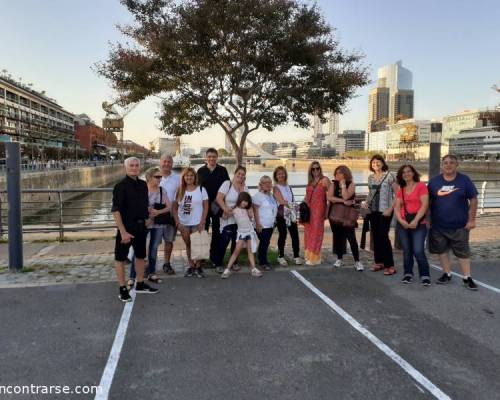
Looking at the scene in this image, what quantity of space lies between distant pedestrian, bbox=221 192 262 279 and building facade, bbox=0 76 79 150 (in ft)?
230

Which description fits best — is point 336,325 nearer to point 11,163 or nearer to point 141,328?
point 141,328

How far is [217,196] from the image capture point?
20.1 ft

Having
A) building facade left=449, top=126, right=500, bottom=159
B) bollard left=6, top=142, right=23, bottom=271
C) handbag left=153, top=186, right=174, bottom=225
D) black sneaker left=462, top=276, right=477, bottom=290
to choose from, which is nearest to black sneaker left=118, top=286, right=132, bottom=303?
handbag left=153, top=186, right=174, bottom=225

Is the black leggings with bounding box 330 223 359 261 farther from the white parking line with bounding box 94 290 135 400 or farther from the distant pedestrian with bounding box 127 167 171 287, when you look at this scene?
the white parking line with bounding box 94 290 135 400

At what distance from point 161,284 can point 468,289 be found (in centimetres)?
416

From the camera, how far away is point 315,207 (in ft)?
21.7

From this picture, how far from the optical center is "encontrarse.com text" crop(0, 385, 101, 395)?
2.96 m

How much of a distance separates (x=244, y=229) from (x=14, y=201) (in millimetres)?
3528

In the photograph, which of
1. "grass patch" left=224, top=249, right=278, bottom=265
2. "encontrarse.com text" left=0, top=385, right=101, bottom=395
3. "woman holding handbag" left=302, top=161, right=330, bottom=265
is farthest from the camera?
"grass patch" left=224, top=249, right=278, bottom=265

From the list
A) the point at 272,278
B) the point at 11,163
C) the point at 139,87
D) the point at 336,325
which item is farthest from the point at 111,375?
the point at 139,87

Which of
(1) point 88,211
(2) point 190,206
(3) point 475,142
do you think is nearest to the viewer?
(2) point 190,206

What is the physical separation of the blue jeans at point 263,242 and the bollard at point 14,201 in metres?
3.73

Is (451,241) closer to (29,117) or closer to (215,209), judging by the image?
(215,209)

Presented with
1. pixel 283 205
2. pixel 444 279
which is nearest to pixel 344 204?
pixel 283 205
